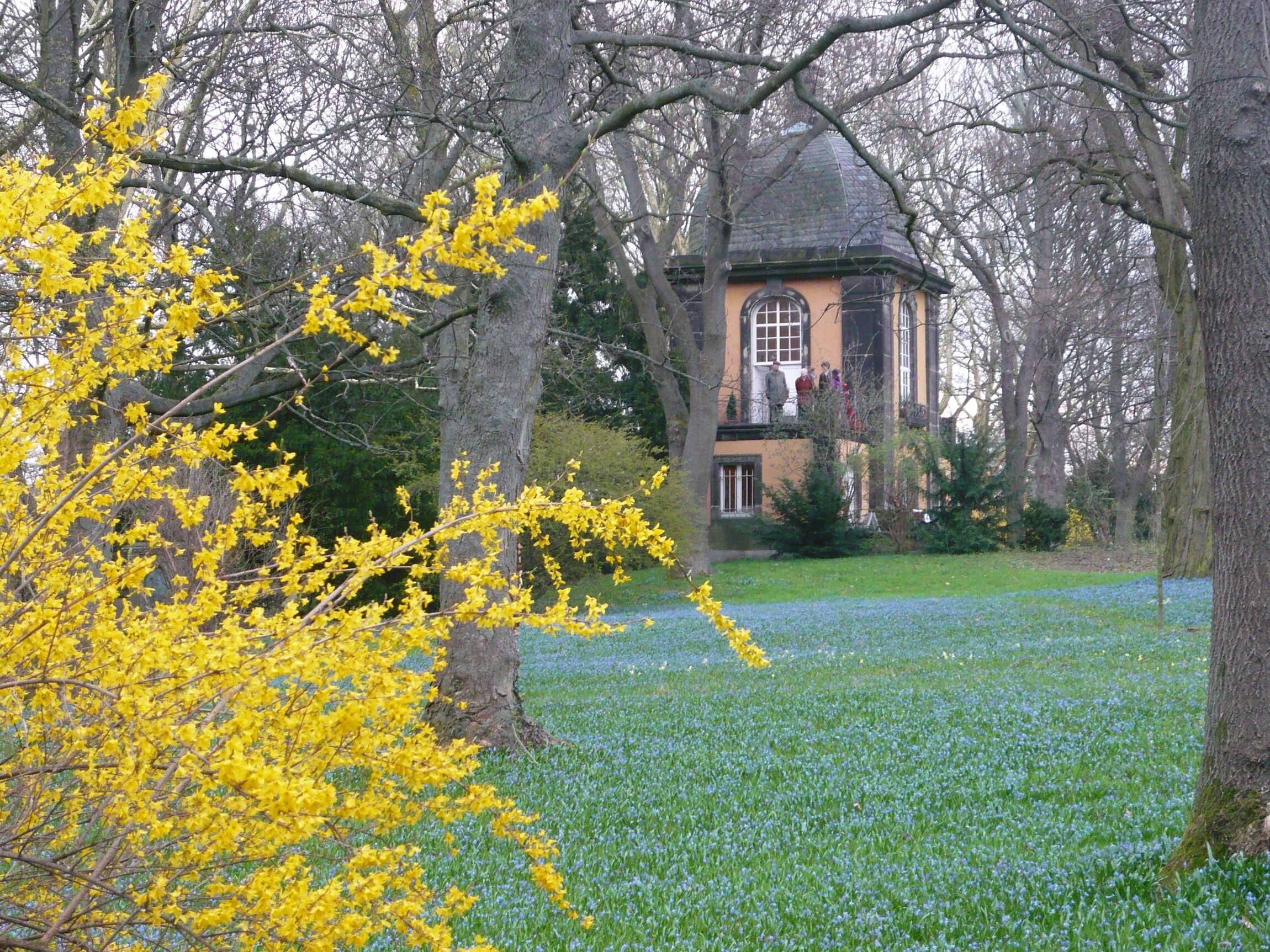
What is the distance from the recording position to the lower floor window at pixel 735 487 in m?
38.5

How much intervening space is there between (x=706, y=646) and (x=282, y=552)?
13.7m

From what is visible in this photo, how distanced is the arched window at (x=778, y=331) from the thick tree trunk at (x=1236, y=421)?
34.1m

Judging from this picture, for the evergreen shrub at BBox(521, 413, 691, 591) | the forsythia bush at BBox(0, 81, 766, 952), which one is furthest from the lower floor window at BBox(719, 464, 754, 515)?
the forsythia bush at BBox(0, 81, 766, 952)

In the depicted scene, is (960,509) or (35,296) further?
(960,509)

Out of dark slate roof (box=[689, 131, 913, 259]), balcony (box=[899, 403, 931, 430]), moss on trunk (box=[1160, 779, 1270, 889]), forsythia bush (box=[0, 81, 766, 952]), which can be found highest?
dark slate roof (box=[689, 131, 913, 259])

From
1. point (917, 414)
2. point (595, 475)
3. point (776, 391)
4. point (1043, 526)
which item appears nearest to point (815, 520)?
point (776, 391)

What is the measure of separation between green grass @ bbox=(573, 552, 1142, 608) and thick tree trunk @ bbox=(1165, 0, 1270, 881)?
66.6 feet

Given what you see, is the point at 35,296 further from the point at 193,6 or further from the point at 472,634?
the point at 193,6

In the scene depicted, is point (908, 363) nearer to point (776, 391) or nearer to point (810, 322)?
point (810, 322)

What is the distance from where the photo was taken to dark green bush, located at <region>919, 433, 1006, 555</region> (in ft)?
108

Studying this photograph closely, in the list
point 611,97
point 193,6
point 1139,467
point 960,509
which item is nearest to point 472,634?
point 611,97

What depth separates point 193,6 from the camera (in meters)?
13.3

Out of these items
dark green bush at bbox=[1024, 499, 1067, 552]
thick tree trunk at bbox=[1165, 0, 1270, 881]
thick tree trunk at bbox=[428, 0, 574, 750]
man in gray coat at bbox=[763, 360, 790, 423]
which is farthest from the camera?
man in gray coat at bbox=[763, 360, 790, 423]

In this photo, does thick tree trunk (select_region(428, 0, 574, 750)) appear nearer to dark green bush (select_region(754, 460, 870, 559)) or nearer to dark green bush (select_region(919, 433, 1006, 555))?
dark green bush (select_region(754, 460, 870, 559))
